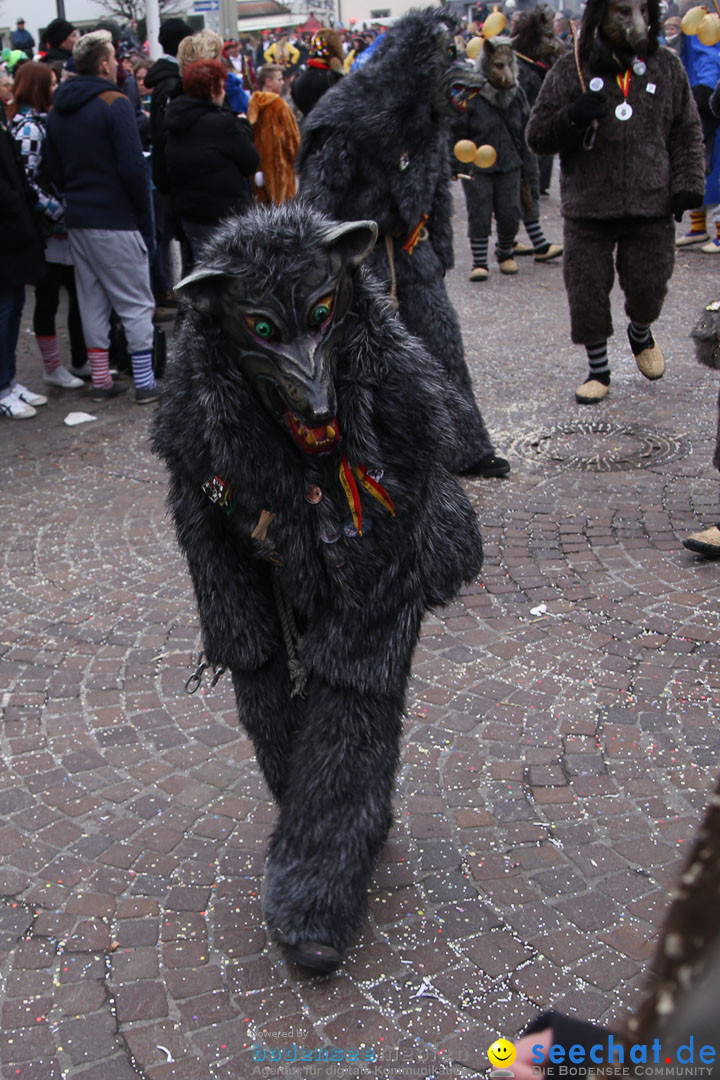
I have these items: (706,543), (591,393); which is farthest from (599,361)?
(706,543)

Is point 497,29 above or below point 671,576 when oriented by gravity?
above

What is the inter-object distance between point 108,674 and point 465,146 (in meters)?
3.54

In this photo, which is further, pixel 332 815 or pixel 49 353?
pixel 49 353

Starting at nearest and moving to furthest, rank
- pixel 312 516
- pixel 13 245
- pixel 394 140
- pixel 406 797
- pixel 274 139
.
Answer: pixel 312 516, pixel 406 797, pixel 394 140, pixel 13 245, pixel 274 139

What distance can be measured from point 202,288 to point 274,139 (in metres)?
7.26

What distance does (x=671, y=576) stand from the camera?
492cm

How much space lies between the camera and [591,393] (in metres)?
7.13

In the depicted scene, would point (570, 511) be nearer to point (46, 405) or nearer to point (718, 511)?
point (718, 511)

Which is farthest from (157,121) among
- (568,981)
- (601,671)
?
(568,981)

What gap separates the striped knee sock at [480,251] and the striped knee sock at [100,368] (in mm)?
4440

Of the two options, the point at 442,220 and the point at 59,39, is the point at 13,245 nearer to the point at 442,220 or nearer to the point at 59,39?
the point at 442,220

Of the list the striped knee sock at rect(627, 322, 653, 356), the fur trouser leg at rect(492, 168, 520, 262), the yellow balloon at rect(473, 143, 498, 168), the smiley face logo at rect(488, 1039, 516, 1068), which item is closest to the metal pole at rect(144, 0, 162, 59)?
the fur trouser leg at rect(492, 168, 520, 262)

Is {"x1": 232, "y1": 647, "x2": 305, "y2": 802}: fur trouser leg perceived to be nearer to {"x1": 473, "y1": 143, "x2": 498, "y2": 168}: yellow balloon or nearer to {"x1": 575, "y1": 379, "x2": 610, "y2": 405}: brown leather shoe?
{"x1": 473, "y1": 143, "x2": 498, "y2": 168}: yellow balloon

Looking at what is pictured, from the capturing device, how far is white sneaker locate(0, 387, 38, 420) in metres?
7.68
